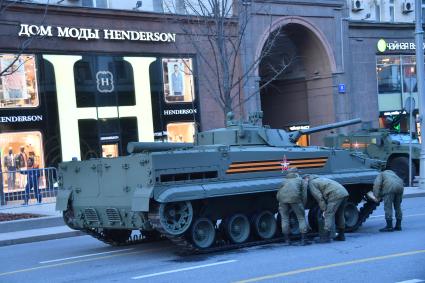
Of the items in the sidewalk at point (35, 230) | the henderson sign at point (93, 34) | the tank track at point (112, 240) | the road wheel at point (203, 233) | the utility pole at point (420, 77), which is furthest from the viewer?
the henderson sign at point (93, 34)

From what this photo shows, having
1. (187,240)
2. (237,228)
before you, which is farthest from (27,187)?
(187,240)

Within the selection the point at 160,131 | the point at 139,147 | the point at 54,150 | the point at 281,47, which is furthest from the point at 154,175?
the point at 281,47

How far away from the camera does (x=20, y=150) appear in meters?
21.9

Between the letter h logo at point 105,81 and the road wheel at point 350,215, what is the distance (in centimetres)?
1301

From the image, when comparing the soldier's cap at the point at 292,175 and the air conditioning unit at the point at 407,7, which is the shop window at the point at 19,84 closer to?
the soldier's cap at the point at 292,175

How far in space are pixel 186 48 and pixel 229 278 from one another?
1863 centimetres

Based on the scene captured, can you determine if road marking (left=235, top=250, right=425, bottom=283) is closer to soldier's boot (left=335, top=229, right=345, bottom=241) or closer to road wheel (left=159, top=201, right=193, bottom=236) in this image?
soldier's boot (left=335, top=229, right=345, bottom=241)

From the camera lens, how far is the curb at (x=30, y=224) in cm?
1523

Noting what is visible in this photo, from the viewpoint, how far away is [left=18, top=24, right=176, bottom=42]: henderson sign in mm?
22016

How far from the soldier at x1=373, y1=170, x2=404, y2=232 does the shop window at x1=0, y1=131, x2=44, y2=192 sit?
12.9 metres

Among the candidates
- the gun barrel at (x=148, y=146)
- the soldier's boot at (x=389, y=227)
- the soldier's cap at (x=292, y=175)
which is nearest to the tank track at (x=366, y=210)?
the soldier's boot at (x=389, y=227)

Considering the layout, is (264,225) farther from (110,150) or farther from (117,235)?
(110,150)

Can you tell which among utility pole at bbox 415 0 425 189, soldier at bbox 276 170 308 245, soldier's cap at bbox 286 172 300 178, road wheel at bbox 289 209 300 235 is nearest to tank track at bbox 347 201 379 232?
road wheel at bbox 289 209 300 235

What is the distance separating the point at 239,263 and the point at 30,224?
760cm
